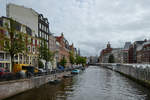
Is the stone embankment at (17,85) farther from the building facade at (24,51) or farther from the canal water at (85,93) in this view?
the building facade at (24,51)

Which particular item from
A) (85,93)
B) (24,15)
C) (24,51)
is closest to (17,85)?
(85,93)

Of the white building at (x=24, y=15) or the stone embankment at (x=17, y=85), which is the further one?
the white building at (x=24, y=15)

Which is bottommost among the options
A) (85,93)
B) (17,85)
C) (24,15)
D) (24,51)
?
(85,93)

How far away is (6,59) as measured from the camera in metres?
38.0

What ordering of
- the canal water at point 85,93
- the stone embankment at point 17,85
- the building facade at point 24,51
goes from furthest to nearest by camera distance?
the building facade at point 24,51 < the canal water at point 85,93 < the stone embankment at point 17,85

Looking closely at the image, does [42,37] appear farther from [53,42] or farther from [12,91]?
[12,91]

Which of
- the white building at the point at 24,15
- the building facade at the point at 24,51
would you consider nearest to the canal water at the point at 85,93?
the building facade at the point at 24,51

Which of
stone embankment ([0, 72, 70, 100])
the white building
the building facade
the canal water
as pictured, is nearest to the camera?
stone embankment ([0, 72, 70, 100])

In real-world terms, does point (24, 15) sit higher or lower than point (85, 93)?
higher

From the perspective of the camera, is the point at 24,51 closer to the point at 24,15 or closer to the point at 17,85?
the point at 24,15

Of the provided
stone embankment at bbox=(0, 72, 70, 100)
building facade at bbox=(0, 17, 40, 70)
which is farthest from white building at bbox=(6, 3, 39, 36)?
stone embankment at bbox=(0, 72, 70, 100)

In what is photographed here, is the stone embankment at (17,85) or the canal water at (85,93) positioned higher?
the stone embankment at (17,85)

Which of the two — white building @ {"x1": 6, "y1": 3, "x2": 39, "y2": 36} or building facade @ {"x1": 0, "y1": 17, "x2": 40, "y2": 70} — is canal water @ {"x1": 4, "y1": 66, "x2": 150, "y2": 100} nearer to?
building facade @ {"x1": 0, "y1": 17, "x2": 40, "y2": 70}

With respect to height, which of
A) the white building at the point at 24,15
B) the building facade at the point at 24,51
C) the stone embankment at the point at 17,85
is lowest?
the stone embankment at the point at 17,85
